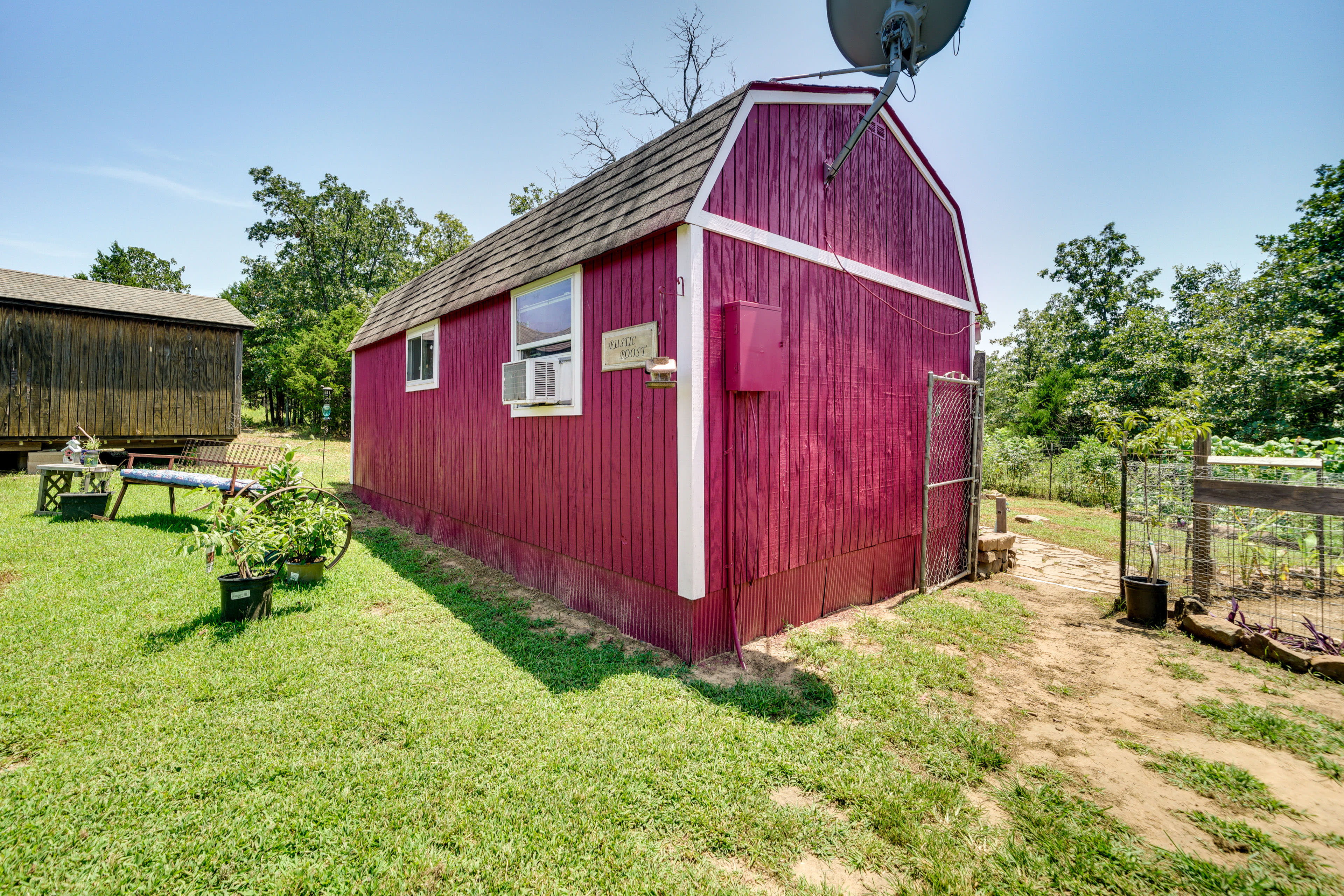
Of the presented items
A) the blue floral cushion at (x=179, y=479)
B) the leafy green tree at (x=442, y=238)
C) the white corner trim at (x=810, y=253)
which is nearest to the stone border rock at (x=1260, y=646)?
the white corner trim at (x=810, y=253)

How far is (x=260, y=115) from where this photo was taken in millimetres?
7203

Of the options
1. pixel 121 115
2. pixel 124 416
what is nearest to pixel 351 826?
pixel 121 115

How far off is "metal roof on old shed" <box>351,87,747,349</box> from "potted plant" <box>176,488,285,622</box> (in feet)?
9.90

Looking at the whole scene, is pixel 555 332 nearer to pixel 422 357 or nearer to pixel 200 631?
pixel 200 631

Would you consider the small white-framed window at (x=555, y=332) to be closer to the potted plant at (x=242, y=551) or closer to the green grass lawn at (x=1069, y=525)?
the potted plant at (x=242, y=551)

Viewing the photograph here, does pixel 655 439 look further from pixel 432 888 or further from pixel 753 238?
pixel 432 888

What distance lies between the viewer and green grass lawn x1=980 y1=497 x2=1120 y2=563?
739 centimetres

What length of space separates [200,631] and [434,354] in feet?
14.4

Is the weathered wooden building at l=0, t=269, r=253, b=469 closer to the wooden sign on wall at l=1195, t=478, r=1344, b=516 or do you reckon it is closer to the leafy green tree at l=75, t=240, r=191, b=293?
the wooden sign on wall at l=1195, t=478, r=1344, b=516

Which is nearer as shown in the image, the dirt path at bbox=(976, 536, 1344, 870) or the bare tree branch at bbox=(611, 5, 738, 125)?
the dirt path at bbox=(976, 536, 1344, 870)

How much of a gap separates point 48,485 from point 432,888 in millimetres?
10275

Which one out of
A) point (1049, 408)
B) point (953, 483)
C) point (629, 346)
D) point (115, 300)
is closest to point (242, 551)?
point (629, 346)

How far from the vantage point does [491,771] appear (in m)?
2.30

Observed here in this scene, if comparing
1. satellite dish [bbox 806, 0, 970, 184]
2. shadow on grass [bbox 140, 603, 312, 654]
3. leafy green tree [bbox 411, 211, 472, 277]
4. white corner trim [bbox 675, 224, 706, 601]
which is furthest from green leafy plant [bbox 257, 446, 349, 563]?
leafy green tree [bbox 411, 211, 472, 277]
